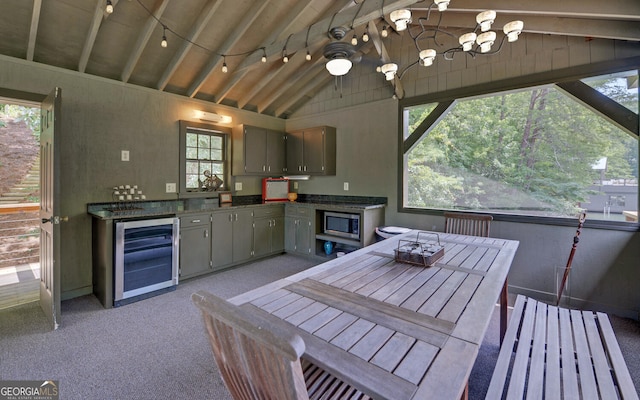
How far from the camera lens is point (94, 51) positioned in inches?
→ 134

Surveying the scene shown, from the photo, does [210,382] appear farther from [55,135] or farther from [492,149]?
[492,149]

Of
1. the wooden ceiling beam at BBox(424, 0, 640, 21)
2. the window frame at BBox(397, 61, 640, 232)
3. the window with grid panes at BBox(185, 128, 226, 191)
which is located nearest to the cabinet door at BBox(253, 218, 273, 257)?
the window with grid panes at BBox(185, 128, 226, 191)

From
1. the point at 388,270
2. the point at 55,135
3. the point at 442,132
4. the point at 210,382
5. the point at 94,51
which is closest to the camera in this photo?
the point at 388,270

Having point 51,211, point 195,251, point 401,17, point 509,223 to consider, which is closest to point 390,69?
point 401,17

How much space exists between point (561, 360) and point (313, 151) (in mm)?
4282

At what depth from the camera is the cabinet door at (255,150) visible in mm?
4961

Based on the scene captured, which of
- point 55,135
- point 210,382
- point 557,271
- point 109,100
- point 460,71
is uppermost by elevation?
point 460,71

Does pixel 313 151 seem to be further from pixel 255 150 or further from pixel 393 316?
pixel 393 316

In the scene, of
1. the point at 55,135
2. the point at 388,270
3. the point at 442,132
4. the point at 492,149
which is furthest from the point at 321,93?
the point at 388,270

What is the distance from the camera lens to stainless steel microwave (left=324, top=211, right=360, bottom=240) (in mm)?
4410

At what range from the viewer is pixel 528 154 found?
11.8 feet

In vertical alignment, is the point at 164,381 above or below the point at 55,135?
below

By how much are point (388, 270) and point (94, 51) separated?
4.11 m

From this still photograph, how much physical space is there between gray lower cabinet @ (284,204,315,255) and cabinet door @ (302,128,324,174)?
74 cm
